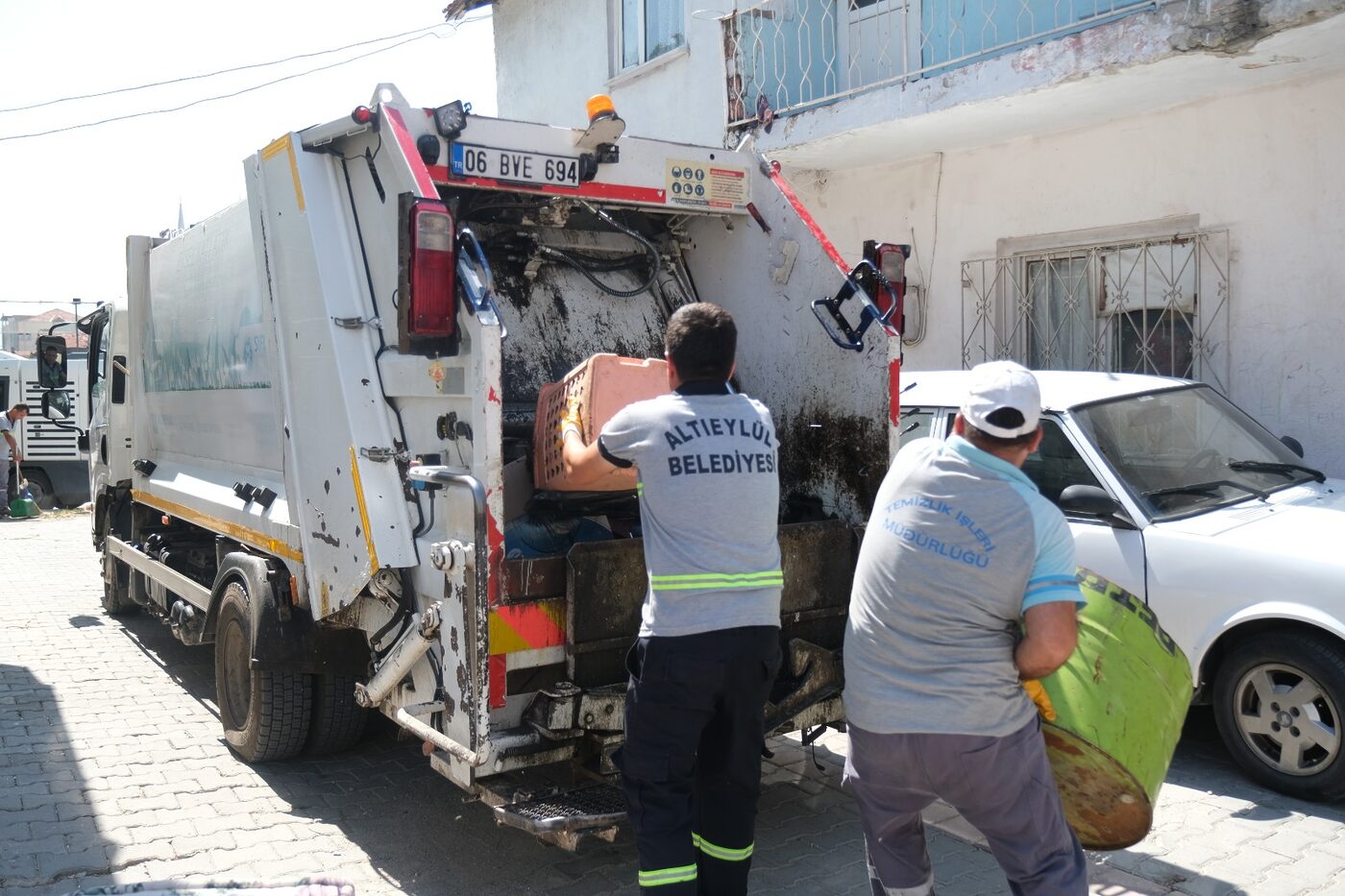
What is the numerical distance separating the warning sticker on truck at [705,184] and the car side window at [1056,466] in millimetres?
1726

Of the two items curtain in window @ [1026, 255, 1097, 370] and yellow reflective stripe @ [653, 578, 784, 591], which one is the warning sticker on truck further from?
curtain in window @ [1026, 255, 1097, 370]

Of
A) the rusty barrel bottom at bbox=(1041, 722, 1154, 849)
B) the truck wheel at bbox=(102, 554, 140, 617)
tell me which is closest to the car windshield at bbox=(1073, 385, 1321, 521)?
the rusty barrel bottom at bbox=(1041, 722, 1154, 849)

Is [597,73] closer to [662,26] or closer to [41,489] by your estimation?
[662,26]

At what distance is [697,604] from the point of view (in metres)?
3.01

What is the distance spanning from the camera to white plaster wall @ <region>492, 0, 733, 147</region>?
10375 mm

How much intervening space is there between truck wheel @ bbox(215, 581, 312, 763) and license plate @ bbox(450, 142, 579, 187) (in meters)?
2.07

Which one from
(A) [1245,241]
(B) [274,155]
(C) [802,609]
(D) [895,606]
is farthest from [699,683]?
(A) [1245,241]

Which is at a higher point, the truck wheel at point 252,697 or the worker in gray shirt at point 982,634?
the worker in gray shirt at point 982,634

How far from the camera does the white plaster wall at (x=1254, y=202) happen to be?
649 cm

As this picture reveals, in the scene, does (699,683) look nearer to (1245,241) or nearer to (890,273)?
(890,273)

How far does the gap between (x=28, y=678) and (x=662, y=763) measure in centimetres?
522

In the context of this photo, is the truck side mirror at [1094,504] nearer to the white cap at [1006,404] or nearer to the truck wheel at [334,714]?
the white cap at [1006,404]

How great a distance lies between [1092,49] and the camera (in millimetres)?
6387

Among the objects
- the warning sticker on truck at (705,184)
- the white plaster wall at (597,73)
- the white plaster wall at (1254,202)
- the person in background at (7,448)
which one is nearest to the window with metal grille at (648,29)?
the white plaster wall at (597,73)
